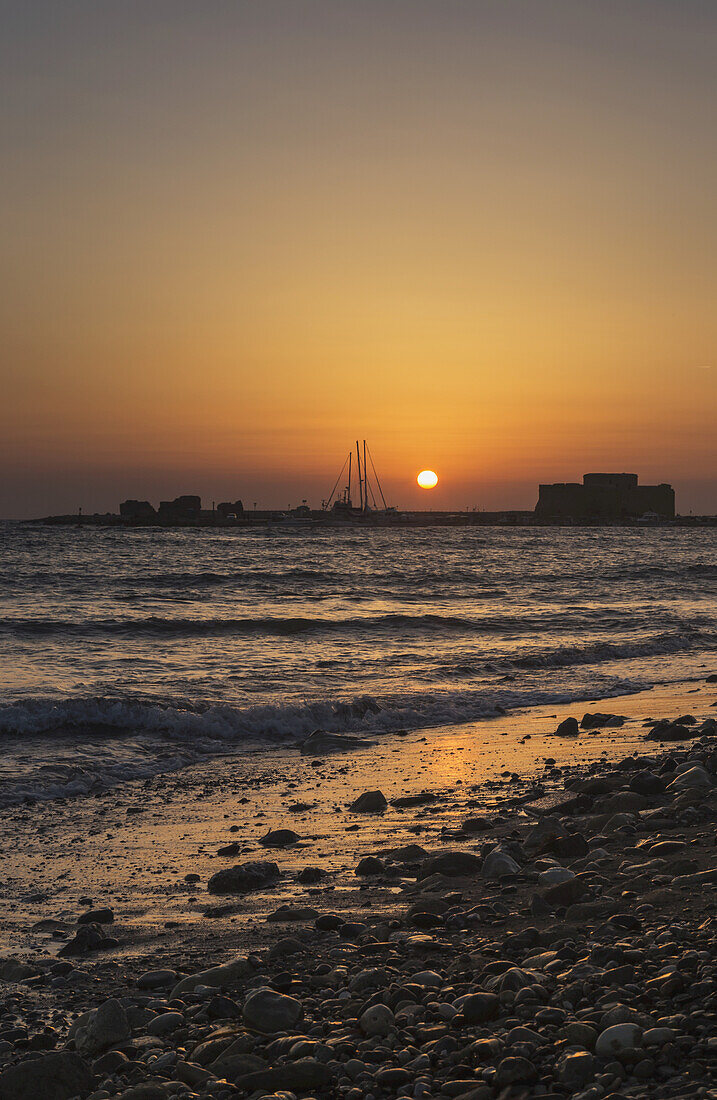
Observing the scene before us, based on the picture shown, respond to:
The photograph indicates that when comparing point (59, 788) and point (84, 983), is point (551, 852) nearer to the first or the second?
point (84, 983)

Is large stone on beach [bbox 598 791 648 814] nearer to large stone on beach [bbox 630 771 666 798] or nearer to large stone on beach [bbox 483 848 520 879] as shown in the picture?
large stone on beach [bbox 630 771 666 798]

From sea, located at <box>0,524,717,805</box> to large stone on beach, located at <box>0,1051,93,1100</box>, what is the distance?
5.57m

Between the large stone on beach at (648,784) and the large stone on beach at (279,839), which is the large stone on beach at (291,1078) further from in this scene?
the large stone on beach at (648,784)

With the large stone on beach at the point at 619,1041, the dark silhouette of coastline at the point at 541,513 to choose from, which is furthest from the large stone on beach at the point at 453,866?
the dark silhouette of coastline at the point at 541,513

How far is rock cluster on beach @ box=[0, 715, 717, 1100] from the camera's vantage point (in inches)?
118

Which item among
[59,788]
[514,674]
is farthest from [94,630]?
[59,788]

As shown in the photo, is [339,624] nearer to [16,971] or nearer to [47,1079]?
[16,971]

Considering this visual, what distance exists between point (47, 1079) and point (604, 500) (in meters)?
196

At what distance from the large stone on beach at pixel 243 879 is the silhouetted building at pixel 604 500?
604 feet

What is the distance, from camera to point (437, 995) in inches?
146

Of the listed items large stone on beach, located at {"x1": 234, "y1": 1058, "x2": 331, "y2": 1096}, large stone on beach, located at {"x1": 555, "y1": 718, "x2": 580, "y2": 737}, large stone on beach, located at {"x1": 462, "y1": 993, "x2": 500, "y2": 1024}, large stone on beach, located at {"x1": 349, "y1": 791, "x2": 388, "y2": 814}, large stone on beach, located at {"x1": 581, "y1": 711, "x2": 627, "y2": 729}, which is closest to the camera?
large stone on beach, located at {"x1": 234, "y1": 1058, "x2": 331, "y2": 1096}

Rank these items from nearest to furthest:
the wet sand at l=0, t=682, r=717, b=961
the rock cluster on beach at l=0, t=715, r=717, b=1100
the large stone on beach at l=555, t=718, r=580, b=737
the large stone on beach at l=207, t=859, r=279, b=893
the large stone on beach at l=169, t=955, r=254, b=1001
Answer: the rock cluster on beach at l=0, t=715, r=717, b=1100
the large stone on beach at l=169, t=955, r=254, b=1001
the wet sand at l=0, t=682, r=717, b=961
the large stone on beach at l=207, t=859, r=279, b=893
the large stone on beach at l=555, t=718, r=580, b=737

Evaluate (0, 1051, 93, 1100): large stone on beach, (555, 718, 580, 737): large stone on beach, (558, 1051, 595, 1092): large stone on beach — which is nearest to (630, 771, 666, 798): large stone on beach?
(555, 718, 580, 737): large stone on beach

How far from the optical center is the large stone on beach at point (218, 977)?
4.21m
